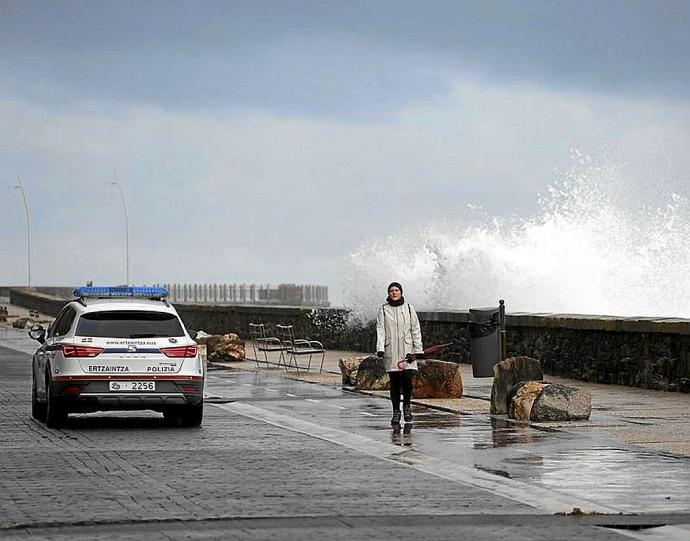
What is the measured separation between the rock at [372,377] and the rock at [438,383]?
7.24 ft

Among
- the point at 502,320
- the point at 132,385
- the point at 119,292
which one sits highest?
the point at 119,292

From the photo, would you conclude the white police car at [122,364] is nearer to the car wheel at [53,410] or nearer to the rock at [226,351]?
the car wheel at [53,410]

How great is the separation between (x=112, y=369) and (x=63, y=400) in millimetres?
678

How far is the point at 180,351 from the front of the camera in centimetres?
1945

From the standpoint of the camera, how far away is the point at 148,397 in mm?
19188

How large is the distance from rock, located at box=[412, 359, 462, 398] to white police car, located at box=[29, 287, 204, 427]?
205 inches

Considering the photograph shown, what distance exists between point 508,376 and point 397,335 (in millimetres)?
1987

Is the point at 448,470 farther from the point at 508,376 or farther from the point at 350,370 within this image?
the point at 350,370

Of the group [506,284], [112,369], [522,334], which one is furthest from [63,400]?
[506,284]

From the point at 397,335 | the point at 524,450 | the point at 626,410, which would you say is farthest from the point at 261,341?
the point at 524,450

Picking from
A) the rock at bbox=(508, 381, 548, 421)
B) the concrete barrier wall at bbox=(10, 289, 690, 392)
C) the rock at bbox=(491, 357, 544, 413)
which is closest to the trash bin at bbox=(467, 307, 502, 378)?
the concrete barrier wall at bbox=(10, 289, 690, 392)

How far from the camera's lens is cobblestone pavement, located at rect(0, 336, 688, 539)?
10.8 m

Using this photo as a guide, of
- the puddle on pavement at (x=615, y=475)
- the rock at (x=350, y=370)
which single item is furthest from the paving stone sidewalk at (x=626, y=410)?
the puddle on pavement at (x=615, y=475)

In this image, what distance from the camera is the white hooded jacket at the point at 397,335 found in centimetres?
2017
